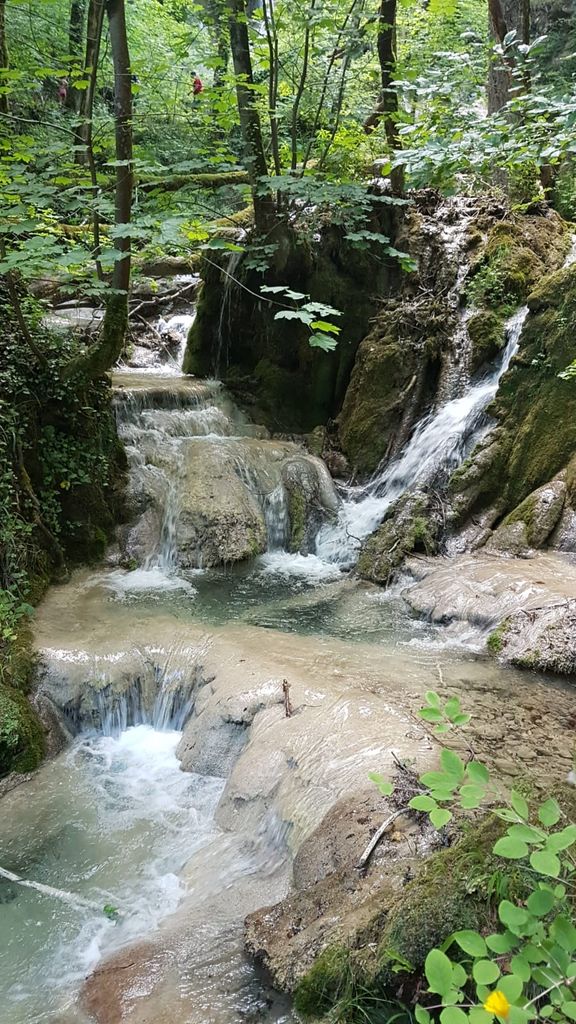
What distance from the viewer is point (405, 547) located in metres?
7.37

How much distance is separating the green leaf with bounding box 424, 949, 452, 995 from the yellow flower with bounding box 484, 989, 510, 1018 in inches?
5.3

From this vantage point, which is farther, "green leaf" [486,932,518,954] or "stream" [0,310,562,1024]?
"stream" [0,310,562,1024]

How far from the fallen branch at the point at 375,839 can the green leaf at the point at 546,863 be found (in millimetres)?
1451

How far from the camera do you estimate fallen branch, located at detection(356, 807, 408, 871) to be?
8.48ft

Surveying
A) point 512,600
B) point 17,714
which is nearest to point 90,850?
point 17,714

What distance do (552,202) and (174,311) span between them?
745 cm

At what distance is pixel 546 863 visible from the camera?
1.25 metres

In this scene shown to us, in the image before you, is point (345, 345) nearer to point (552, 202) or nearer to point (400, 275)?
point (400, 275)

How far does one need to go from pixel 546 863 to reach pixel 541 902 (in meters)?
0.13

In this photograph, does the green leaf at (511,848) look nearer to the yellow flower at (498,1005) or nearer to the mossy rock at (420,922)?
the yellow flower at (498,1005)

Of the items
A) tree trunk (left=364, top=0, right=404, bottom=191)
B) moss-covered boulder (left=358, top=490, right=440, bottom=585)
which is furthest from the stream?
tree trunk (left=364, top=0, right=404, bottom=191)

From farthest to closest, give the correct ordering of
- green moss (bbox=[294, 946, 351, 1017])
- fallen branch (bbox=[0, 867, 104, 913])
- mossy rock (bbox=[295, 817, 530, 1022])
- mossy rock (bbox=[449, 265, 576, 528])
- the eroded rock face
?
mossy rock (bbox=[449, 265, 576, 528]) → the eroded rock face → fallen branch (bbox=[0, 867, 104, 913]) → green moss (bbox=[294, 946, 351, 1017]) → mossy rock (bbox=[295, 817, 530, 1022])

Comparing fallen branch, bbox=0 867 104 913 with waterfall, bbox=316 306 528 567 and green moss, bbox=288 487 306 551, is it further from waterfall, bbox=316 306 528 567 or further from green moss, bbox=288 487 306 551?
green moss, bbox=288 487 306 551

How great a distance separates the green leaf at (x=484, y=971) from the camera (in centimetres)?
121
